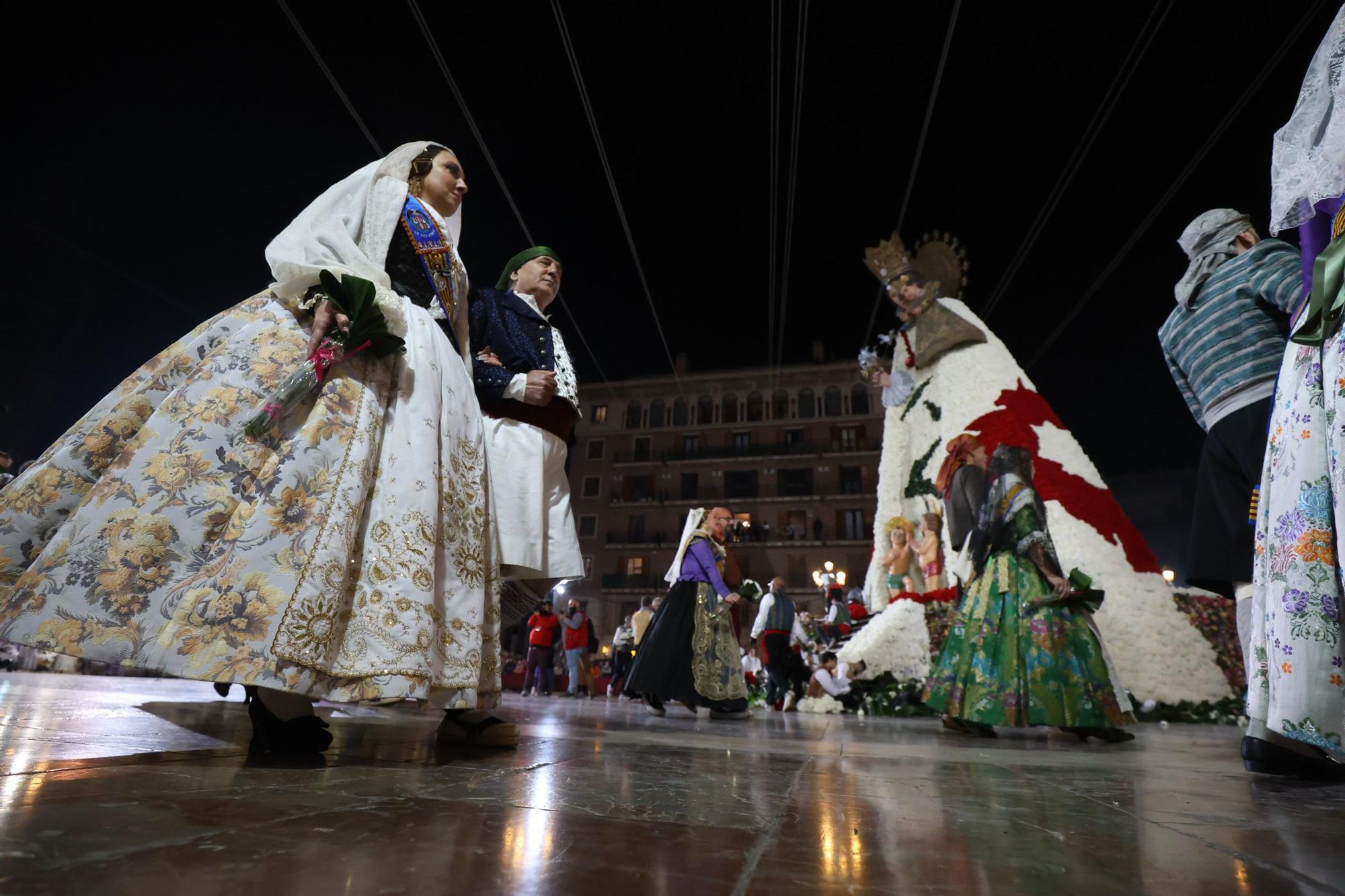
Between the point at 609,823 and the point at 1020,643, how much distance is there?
371 cm

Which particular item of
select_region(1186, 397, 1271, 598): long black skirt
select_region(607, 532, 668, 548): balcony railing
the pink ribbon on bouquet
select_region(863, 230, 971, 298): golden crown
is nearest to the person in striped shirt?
select_region(1186, 397, 1271, 598): long black skirt

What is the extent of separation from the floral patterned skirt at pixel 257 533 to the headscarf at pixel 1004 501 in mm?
3322

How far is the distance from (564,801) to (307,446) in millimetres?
1307

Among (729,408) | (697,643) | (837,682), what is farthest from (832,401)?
(697,643)

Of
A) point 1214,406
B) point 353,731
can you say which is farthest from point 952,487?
point 353,731

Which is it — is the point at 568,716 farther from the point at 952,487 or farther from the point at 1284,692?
the point at 1284,692

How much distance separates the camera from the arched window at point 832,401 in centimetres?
3575

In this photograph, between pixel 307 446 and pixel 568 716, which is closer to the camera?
pixel 307 446

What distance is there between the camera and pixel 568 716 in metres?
4.52

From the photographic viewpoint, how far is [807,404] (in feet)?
119

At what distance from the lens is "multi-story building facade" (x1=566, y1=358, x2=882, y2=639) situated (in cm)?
3288

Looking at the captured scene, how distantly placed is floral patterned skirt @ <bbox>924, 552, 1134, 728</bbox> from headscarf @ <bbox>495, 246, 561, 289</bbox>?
328 centimetres

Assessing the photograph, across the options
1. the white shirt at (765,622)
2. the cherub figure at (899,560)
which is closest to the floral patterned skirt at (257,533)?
the white shirt at (765,622)

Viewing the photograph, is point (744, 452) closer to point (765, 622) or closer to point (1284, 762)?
point (765, 622)
